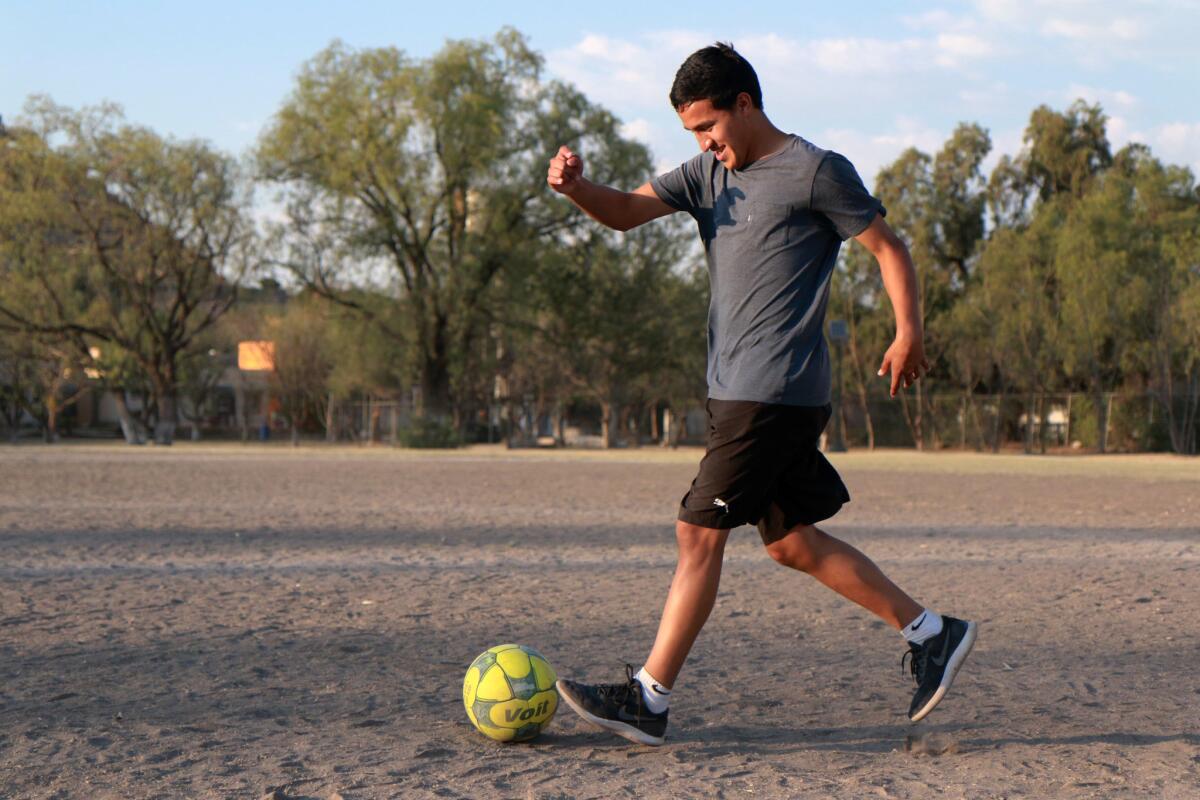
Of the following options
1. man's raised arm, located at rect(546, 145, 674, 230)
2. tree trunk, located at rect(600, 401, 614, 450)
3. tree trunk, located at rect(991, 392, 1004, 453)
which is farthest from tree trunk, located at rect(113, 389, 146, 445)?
man's raised arm, located at rect(546, 145, 674, 230)

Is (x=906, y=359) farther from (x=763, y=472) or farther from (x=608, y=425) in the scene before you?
(x=608, y=425)

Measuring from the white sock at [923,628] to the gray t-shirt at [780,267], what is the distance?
73cm

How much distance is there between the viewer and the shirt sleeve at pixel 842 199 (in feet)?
12.3

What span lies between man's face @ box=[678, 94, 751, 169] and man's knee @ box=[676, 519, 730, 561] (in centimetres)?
108

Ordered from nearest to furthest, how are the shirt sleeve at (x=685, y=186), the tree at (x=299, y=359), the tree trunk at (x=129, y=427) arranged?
the shirt sleeve at (x=685, y=186) → the tree trunk at (x=129, y=427) → the tree at (x=299, y=359)

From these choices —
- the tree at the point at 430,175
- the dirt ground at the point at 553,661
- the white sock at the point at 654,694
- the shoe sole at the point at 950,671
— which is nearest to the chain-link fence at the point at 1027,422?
the tree at the point at 430,175

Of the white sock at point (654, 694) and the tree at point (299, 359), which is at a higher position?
the tree at point (299, 359)

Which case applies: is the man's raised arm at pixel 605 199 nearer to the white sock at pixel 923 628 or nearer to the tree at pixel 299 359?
the white sock at pixel 923 628

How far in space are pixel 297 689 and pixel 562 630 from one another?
62.8 inches

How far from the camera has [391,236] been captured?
42656 mm

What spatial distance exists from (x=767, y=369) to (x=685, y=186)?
70cm

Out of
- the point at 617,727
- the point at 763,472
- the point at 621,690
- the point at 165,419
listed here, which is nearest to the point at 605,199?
the point at 763,472

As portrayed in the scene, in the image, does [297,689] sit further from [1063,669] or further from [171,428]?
[171,428]

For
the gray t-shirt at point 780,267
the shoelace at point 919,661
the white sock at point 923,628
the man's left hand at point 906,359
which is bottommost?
the shoelace at point 919,661
